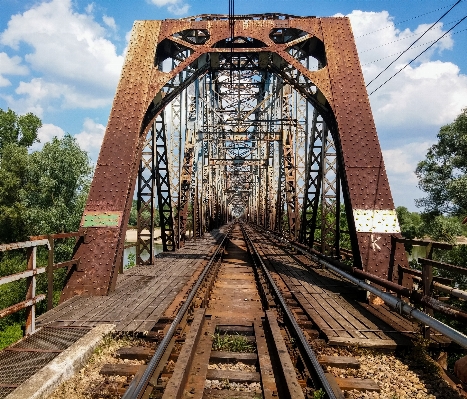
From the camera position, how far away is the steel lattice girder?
739cm

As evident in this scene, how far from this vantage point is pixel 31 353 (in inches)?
172

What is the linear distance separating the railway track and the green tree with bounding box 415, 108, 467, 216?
2708 cm

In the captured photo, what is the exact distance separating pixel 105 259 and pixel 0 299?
22926mm

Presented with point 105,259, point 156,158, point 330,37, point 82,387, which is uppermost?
point 330,37

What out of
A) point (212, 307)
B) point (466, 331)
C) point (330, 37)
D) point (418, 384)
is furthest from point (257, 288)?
point (466, 331)

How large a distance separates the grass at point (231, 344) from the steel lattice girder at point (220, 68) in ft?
10.3

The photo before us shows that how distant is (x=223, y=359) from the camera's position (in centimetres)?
432

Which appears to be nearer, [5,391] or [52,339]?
[5,391]

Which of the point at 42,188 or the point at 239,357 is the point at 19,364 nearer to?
the point at 239,357

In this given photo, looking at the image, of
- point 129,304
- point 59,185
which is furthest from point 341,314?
point 59,185

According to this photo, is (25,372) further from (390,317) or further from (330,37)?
(330,37)

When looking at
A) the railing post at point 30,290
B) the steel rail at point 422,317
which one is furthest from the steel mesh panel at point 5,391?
the steel rail at point 422,317

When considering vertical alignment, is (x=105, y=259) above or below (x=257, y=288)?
above

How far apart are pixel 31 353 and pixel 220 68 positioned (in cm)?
881
